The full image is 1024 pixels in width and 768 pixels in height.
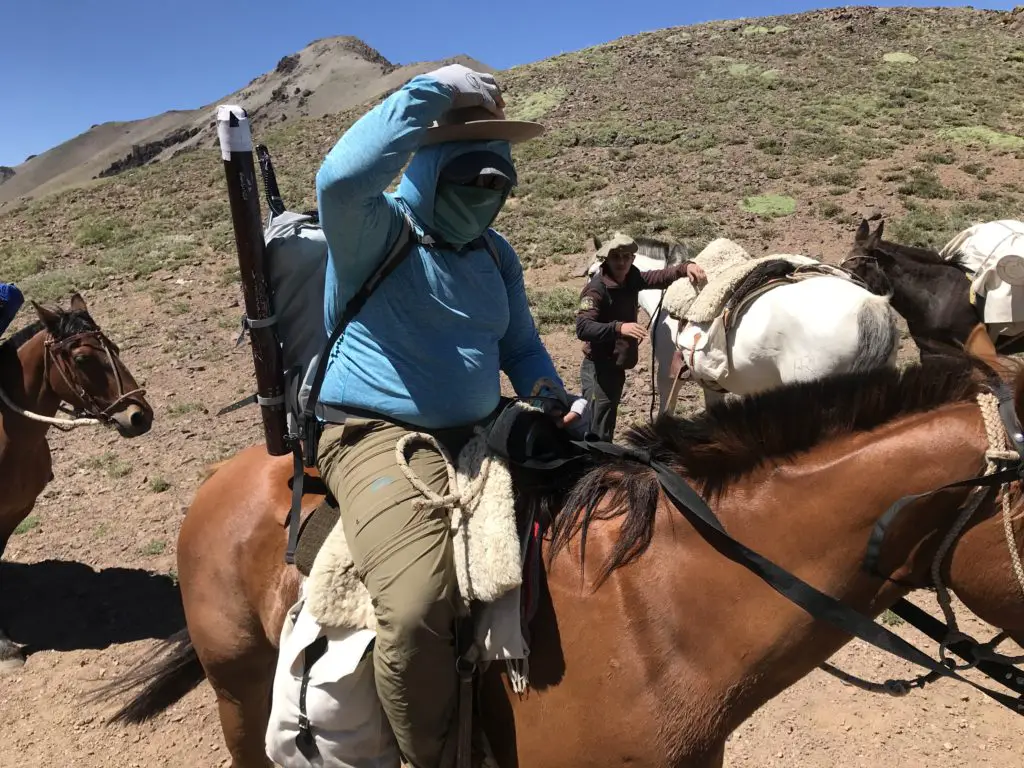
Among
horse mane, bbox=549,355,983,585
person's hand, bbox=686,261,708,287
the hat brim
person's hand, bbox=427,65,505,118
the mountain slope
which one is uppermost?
the mountain slope

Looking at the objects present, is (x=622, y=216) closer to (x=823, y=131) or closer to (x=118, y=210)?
(x=823, y=131)

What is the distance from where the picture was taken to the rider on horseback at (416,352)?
1815mm

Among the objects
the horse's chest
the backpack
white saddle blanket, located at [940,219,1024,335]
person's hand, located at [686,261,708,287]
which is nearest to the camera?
the backpack

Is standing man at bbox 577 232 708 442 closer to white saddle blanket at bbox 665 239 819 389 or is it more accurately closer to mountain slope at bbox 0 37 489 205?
white saddle blanket at bbox 665 239 819 389

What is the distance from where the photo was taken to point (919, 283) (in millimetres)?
6410

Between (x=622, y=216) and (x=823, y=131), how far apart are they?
863 centimetres

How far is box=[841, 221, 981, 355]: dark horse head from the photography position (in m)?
6.23

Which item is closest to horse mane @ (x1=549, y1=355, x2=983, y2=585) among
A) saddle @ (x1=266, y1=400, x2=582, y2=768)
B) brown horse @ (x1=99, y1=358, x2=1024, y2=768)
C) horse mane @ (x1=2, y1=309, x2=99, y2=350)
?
brown horse @ (x1=99, y1=358, x2=1024, y2=768)

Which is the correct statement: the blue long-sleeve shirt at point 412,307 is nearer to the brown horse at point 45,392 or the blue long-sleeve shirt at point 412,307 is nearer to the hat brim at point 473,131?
the hat brim at point 473,131

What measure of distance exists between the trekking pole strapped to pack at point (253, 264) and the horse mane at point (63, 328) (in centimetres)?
322

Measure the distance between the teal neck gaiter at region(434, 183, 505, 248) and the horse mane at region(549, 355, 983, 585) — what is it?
0.79 metres

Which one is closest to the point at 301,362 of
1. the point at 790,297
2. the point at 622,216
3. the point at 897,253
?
the point at 790,297

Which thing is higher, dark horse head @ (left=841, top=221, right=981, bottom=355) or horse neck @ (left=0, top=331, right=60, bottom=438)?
horse neck @ (left=0, top=331, right=60, bottom=438)

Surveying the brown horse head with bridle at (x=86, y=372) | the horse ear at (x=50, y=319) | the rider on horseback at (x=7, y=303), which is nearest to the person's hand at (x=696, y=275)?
the brown horse head with bridle at (x=86, y=372)
